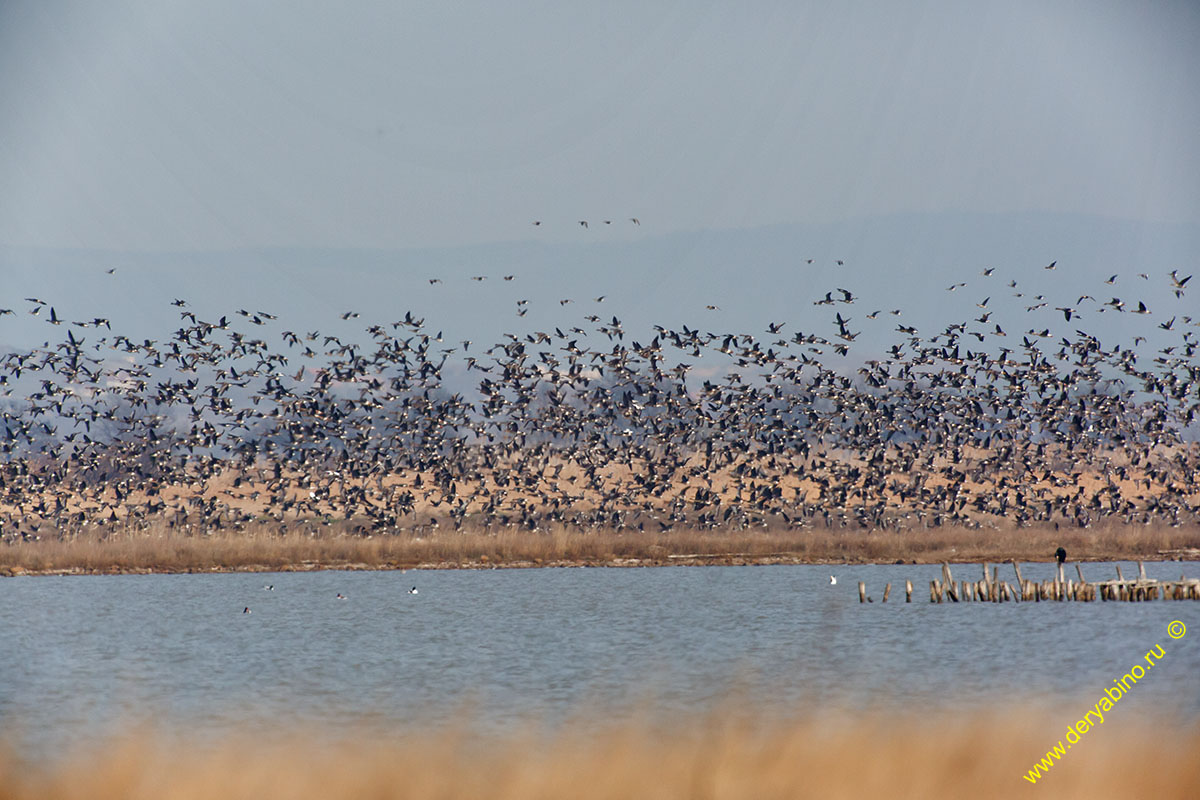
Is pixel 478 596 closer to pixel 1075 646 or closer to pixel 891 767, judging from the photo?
pixel 1075 646

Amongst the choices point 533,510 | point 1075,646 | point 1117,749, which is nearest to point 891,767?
point 1117,749

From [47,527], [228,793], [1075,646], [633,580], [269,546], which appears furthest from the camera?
[47,527]

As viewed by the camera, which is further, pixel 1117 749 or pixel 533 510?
pixel 533 510

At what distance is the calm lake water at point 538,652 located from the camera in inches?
1077

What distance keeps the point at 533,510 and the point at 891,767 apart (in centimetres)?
6900

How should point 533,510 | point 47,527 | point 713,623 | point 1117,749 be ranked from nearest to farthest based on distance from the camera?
point 1117,749 → point 713,623 → point 47,527 → point 533,510

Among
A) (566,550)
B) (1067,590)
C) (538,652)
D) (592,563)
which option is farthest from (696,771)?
(566,550)

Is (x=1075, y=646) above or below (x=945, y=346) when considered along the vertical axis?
below

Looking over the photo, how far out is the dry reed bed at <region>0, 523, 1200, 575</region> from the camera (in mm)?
65688

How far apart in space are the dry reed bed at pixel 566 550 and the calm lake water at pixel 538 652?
16.7 feet

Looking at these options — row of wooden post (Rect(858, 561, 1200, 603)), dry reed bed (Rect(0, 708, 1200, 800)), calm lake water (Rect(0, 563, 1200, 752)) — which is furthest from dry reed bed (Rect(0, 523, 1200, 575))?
dry reed bed (Rect(0, 708, 1200, 800))

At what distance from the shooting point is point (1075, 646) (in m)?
36.7

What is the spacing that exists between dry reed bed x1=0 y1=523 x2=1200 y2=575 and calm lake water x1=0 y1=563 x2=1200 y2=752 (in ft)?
16.7

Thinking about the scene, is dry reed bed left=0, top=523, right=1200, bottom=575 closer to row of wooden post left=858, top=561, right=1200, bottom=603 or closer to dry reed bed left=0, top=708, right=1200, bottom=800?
row of wooden post left=858, top=561, right=1200, bottom=603
